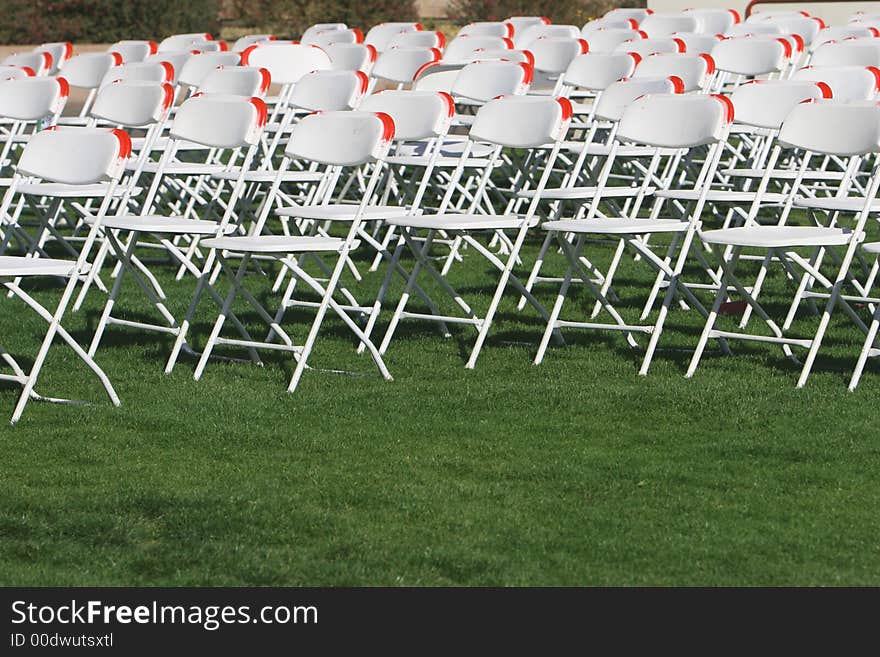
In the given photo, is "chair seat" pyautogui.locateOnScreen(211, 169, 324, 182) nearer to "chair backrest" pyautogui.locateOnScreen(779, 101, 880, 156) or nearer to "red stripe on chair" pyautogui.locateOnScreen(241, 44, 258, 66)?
"red stripe on chair" pyautogui.locateOnScreen(241, 44, 258, 66)

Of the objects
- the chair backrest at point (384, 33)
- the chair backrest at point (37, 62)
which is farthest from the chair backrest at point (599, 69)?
the chair backrest at point (384, 33)

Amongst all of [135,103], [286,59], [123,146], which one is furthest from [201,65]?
[123,146]

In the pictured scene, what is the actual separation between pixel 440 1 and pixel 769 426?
25647 mm

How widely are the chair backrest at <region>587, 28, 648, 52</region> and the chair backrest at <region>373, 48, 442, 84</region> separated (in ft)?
6.30

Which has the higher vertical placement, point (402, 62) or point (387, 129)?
point (387, 129)

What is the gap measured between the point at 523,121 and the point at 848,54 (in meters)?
4.19

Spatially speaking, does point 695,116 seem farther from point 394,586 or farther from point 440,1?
point 440,1

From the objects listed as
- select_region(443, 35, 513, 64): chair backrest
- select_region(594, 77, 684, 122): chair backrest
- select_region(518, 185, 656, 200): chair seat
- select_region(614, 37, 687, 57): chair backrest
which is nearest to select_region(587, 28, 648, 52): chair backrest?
select_region(443, 35, 513, 64): chair backrest

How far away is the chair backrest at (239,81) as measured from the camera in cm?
973

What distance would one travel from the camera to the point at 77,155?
23.9 feet

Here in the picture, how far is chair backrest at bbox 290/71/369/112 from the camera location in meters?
9.36

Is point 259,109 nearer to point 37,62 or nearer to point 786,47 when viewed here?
point 786,47

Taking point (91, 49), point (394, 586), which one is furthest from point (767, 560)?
point (91, 49)

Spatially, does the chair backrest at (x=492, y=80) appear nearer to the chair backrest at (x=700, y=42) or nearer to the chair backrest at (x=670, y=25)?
the chair backrest at (x=700, y=42)
